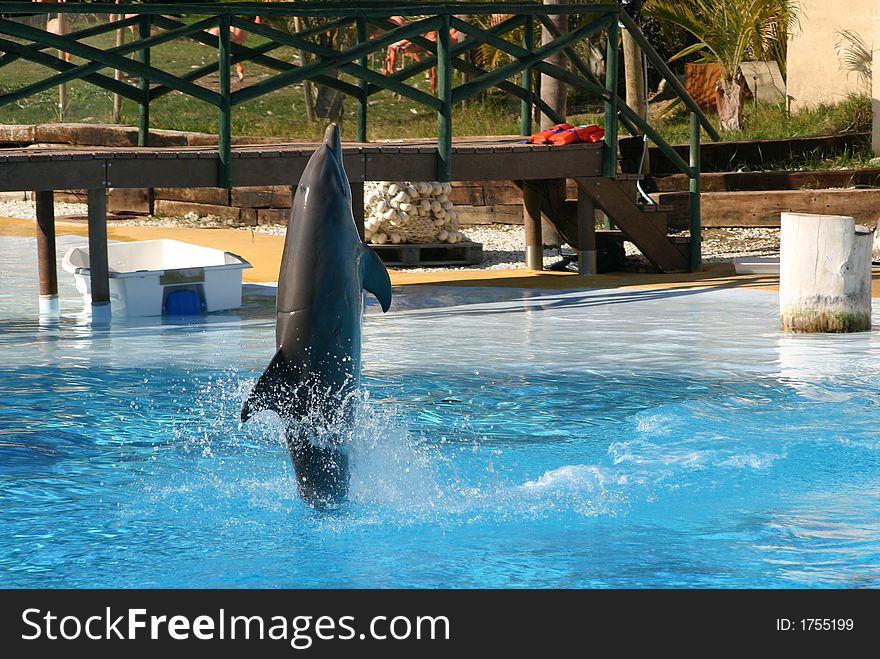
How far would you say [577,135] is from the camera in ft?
45.0

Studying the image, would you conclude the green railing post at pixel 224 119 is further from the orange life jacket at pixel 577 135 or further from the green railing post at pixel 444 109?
the orange life jacket at pixel 577 135

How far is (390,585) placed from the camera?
5371 millimetres

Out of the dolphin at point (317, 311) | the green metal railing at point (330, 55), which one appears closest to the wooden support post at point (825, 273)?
the green metal railing at point (330, 55)

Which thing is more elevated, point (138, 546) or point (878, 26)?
point (878, 26)

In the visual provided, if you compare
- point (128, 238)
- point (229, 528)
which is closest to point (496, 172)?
point (128, 238)

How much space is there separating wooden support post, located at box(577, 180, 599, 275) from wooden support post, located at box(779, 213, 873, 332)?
11.5ft

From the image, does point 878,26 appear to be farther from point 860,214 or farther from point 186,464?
point 186,464

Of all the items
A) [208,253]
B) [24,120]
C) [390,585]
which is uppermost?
[24,120]

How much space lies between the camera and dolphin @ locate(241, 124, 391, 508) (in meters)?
5.36

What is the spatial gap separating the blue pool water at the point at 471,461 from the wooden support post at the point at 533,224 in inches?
148

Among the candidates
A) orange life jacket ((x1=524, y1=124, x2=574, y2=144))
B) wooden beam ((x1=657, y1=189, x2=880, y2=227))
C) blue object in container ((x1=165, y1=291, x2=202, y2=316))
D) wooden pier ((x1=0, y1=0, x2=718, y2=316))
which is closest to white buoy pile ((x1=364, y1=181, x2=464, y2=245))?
wooden pier ((x1=0, y1=0, x2=718, y2=316))

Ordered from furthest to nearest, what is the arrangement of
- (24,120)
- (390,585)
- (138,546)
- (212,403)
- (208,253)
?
(24,120)
(208,253)
(212,403)
(138,546)
(390,585)
